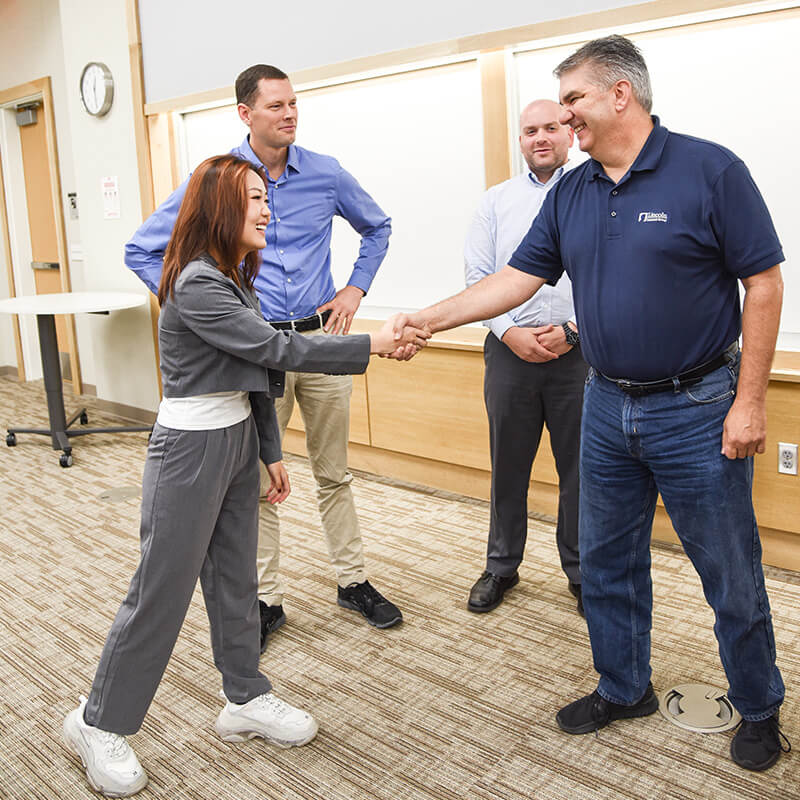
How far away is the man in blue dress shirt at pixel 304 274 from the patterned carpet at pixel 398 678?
194 millimetres

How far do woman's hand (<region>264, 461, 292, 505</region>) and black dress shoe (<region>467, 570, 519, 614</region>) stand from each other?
0.91m

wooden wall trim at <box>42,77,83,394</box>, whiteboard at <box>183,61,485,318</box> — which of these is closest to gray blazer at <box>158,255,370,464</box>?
whiteboard at <box>183,61,485,318</box>

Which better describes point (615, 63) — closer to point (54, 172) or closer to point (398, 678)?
point (398, 678)

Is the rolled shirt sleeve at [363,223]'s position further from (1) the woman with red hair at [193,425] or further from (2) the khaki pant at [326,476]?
(1) the woman with red hair at [193,425]

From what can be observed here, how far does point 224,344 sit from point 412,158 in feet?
7.91

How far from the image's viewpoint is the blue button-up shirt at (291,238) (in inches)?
103

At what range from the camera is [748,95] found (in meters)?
2.98

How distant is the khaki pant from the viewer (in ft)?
9.09

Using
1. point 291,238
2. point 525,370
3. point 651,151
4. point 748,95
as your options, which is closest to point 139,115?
point 291,238

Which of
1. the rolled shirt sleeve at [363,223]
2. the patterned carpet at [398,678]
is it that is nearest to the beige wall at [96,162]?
the patterned carpet at [398,678]

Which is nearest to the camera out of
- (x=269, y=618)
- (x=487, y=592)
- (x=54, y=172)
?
(x=269, y=618)

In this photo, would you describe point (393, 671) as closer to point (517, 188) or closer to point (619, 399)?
point (619, 399)

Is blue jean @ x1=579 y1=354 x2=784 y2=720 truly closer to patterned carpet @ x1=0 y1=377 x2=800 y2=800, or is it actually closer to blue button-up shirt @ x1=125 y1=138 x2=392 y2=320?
patterned carpet @ x1=0 y1=377 x2=800 y2=800

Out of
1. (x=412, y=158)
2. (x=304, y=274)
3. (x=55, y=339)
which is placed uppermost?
(x=412, y=158)
